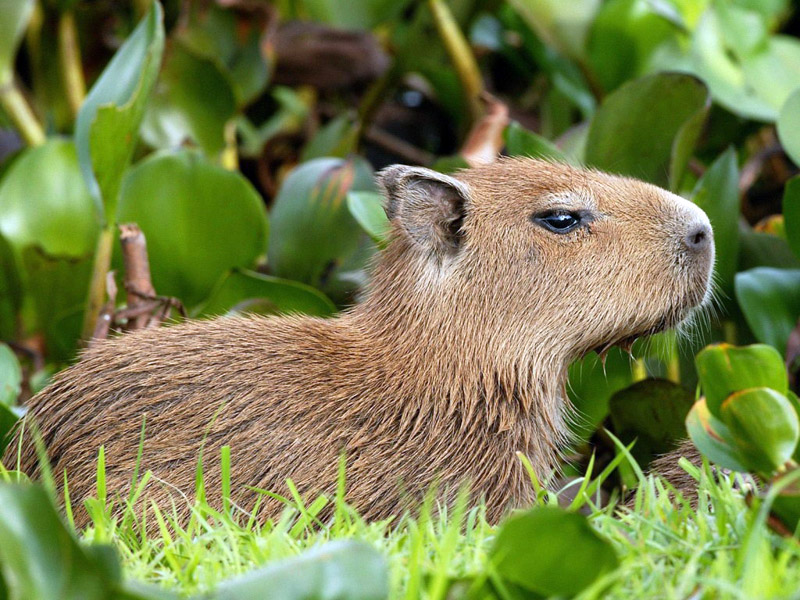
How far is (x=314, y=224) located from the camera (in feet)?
12.8

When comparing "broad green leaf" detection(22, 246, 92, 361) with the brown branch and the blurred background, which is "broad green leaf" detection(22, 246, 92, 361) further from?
the brown branch

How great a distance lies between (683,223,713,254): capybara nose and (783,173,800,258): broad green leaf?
31.0 inches

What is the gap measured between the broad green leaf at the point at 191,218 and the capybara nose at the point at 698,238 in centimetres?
179

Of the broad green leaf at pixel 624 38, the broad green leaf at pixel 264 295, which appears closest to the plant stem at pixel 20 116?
the broad green leaf at pixel 264 295

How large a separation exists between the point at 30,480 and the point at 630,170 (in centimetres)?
231

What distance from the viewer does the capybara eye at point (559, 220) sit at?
271 cm

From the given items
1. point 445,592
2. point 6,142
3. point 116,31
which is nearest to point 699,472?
point 445,592

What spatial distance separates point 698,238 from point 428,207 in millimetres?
710

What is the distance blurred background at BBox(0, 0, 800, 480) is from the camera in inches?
132

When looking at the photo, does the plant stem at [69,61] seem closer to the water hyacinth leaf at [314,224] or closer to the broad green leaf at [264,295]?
the water hyacinth leaf at [314,224]

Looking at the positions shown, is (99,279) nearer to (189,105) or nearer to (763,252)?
(189,105)

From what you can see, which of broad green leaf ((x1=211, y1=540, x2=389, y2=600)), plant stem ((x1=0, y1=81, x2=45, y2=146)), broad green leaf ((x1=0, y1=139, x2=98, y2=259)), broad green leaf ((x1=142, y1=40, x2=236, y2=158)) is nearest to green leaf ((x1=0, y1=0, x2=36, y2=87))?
plant stem ((x1=0, y1=81, x2=45, y2=146))

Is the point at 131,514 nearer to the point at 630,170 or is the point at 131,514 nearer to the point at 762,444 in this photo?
the point at 762,444

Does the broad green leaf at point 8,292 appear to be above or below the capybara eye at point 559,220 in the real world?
below
